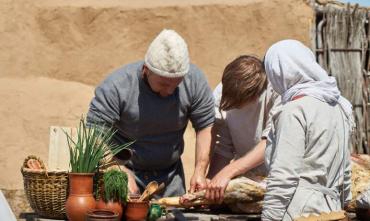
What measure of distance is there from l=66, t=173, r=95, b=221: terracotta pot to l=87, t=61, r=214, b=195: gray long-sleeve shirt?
64 cm

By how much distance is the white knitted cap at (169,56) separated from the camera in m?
3.38

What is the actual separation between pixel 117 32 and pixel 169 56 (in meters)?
7.84

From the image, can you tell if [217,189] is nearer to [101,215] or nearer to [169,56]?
[169,56]

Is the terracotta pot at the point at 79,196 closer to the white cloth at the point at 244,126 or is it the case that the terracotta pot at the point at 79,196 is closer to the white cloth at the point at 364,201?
the white cloth at the point at 244,126

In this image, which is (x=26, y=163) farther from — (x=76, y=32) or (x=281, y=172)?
(x=76, y=32)

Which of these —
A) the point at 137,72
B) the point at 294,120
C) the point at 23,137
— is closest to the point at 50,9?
the point at 23,137

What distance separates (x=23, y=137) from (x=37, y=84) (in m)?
1.36

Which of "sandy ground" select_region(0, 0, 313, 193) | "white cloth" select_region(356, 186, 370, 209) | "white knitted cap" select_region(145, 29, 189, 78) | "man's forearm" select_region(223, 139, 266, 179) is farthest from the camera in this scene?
"sandy ground" select_region(0, 0, 313, 193)

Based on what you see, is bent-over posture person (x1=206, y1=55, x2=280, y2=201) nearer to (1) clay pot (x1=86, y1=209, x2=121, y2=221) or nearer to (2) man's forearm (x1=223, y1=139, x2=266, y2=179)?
(2) man's forearm (x1=223, y1=139, x2=266, y2=179)

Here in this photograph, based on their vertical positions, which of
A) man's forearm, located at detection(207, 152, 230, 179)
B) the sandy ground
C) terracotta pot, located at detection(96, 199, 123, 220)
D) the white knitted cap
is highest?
the sandy ground

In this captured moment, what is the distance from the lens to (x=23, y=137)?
946cm

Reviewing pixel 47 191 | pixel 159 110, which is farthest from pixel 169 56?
pixel 47 191

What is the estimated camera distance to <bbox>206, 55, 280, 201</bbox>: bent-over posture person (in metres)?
3.47

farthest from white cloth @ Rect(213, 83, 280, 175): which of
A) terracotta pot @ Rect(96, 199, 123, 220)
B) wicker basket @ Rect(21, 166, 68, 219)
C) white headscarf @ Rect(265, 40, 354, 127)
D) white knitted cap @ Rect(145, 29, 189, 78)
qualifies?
wicker basket @ Rect(21, 166, 68, 219)
